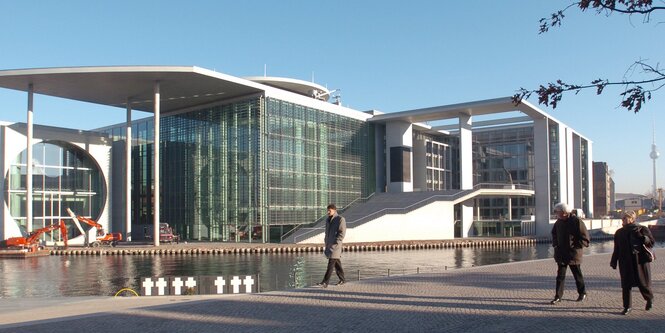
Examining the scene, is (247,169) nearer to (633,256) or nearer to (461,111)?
(461,111)

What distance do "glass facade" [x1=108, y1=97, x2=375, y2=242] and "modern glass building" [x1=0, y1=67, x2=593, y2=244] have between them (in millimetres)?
96

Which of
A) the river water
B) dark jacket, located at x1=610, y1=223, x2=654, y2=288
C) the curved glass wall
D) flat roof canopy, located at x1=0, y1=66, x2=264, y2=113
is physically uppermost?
flat roof canopy, located at x1=0, y1=66, x2=264, y2=113

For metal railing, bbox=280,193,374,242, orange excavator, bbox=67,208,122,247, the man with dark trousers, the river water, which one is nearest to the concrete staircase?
metal railing, bbox=280,193,374,242

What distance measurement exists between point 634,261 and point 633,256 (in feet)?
0.27

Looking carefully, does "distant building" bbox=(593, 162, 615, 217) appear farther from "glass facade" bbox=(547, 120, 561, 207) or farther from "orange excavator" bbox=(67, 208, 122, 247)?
"orange excavator" bbox=(67, 208, 122, 247)

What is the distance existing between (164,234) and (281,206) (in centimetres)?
951

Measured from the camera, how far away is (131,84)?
48.2 metres

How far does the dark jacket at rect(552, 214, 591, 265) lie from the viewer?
36.1 feet

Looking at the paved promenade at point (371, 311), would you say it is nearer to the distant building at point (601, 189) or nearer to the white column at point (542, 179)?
the white column at point (542, 179)

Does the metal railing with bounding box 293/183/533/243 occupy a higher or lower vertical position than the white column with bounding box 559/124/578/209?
lower

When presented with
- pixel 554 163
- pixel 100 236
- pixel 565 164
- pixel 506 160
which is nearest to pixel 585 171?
pixel 506 160

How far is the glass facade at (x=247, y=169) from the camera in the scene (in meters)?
50.8

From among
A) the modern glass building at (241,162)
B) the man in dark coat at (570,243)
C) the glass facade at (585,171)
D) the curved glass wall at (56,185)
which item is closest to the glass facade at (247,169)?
the modern glass building at (241,162)

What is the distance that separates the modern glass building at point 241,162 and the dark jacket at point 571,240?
122ft
